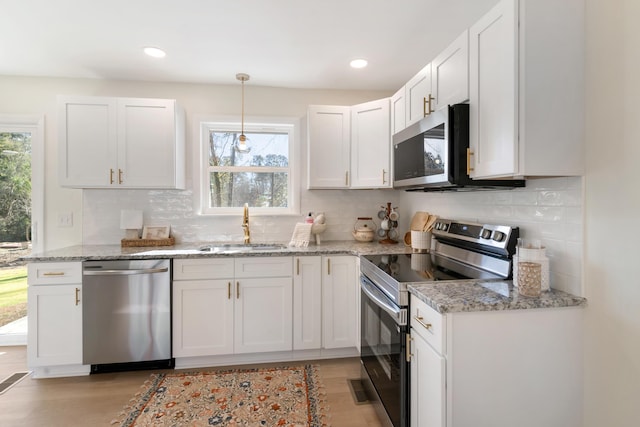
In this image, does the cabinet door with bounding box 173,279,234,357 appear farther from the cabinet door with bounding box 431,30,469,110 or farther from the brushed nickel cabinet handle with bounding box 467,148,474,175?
the cabinet door with bounding box 431,30,469,110

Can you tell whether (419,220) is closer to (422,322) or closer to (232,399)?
(422,322)

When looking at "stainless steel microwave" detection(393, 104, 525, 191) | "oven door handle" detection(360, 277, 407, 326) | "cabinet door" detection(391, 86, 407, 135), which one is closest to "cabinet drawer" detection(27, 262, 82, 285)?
"oven door handle" detection(360, 277, 407, 326)

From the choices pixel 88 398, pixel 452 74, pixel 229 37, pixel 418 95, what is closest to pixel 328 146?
pixel 418 95

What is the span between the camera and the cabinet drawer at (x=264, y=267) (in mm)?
2559

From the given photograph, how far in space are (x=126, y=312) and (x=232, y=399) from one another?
105 centimetres

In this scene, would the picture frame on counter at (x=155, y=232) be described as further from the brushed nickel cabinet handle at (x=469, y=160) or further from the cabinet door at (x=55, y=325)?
the brushed nickel cabinet handle at (x=469, y=160)

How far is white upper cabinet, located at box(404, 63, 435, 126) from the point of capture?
2.04m

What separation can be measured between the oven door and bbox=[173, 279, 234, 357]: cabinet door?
1074 mm

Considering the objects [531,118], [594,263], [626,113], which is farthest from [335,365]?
[626,113]

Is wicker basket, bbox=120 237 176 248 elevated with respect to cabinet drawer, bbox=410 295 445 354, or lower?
elevated

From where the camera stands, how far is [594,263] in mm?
1335

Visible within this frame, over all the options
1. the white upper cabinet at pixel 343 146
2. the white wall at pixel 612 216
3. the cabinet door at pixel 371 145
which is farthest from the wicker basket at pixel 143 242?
the white wall at pixel 612 216

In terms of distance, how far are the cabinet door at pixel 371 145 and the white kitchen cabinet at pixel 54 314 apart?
235 centimetres

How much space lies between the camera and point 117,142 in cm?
271
